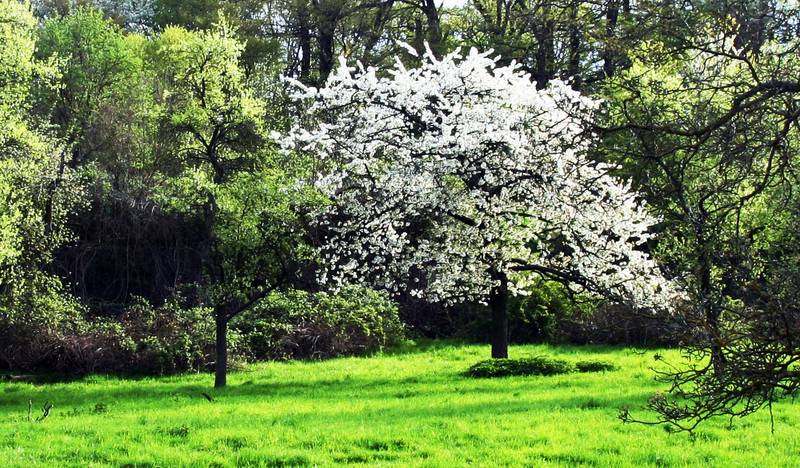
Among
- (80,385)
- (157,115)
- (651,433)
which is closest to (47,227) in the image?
(80,385)

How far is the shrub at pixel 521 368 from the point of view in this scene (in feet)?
65.4

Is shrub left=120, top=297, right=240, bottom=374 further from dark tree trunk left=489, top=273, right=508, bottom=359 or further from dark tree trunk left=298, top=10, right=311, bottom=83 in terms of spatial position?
dark tree trunk left=298, top=10, right=311, bottom=83

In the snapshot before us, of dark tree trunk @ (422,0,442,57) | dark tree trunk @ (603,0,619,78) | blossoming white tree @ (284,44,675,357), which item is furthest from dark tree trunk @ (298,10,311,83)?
dark tree trunk @ (603,0,619,78)

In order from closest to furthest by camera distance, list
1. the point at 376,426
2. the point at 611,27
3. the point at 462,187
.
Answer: the point at 611,27 < the point at 376,426 < the point at 462,187

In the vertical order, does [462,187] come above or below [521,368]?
above

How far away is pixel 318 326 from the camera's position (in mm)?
25828

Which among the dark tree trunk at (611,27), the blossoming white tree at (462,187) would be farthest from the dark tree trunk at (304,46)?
the dark tree trunk at (611,27)

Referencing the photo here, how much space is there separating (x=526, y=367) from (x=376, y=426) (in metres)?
7.73

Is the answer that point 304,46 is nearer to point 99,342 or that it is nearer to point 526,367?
point 99,342

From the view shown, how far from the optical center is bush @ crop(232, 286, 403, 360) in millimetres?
25114

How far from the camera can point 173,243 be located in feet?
94.5

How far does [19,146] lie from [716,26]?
65.8ft

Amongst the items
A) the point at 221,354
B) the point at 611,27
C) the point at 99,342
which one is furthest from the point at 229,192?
the point at 611,27

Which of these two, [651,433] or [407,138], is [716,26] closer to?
[651,433]
